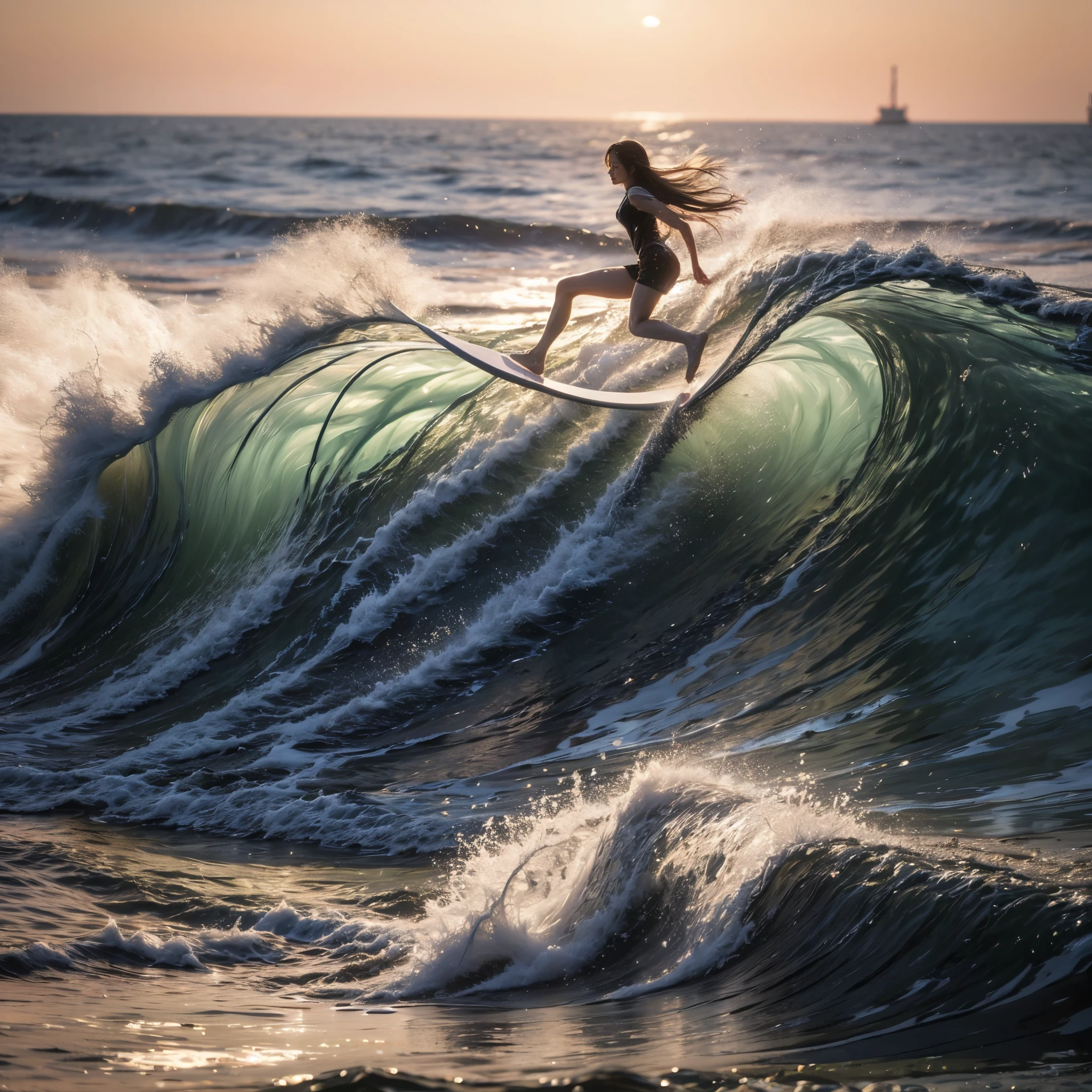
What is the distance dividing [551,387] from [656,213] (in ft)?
3.59

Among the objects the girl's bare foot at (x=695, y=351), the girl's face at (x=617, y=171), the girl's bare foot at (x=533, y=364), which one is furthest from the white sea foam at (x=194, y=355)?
the girl's bare foot at (x=695, y=351)

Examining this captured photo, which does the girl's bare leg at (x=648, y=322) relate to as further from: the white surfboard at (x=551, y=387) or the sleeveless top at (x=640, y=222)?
the white surfboard at (x=551, y=387)

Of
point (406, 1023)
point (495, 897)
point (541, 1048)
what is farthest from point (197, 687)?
point (541, 1048)

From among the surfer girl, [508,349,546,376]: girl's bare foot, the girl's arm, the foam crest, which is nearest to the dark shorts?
the surfer girl

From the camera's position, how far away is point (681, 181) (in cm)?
579

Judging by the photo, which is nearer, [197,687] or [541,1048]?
[541,1048]

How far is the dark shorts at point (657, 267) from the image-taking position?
579 centimetres

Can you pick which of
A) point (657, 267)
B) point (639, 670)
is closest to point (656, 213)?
point (657, 267)

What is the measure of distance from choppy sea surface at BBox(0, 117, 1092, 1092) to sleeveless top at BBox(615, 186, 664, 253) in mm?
805

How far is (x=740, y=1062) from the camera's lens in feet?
7.61

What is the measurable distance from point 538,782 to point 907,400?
120 inches

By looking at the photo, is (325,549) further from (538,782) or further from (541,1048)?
(541,1048)

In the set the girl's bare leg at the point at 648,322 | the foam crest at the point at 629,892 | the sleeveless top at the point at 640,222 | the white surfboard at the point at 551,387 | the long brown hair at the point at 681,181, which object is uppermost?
the long brown hair at the point at 681,181

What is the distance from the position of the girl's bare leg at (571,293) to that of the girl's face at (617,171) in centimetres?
46
